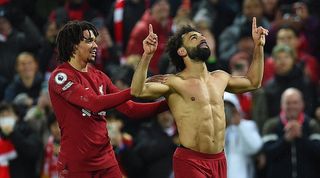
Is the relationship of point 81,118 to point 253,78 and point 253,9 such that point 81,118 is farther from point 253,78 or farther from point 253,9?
point 253,9

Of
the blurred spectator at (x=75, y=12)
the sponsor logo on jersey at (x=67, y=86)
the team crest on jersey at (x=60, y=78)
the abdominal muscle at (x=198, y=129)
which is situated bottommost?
the abdominal muscle at (x=198, y=129)

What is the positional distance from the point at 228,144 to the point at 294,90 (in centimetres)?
88

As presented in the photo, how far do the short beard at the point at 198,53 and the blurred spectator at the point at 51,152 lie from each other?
3.07 meters

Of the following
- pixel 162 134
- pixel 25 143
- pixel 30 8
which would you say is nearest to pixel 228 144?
pixel 162 134

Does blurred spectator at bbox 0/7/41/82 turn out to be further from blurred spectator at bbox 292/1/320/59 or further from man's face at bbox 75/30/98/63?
man's face at bbox 75/30/98/63

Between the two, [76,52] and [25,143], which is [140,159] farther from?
[76,52]

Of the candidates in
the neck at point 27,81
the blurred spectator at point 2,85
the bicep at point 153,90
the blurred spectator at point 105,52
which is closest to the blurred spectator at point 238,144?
the bicep at point 153,90

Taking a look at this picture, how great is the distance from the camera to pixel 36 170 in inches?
475

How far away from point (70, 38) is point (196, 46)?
103 centimetres

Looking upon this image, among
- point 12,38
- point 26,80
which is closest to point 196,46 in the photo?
point 26,80

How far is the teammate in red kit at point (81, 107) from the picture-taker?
8.53 m

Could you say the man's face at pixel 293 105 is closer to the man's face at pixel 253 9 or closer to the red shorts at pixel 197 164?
the man's face at pixel 253 9

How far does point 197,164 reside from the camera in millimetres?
8688

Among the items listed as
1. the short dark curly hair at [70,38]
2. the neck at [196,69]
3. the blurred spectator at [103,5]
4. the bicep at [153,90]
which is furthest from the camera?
the blurred spectator at [103,5]
